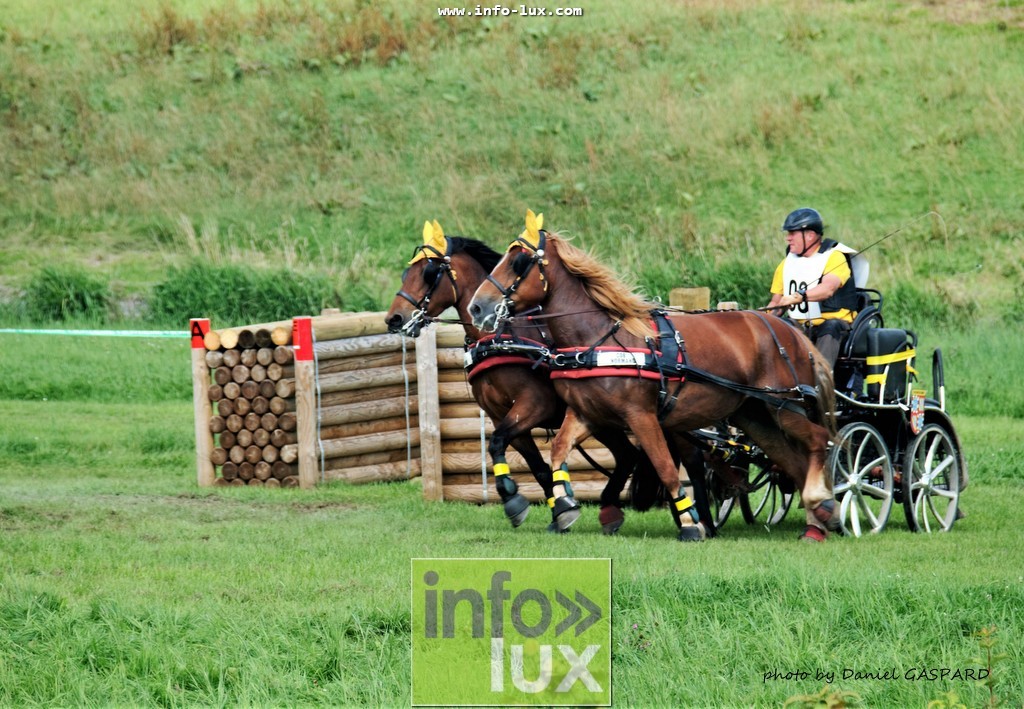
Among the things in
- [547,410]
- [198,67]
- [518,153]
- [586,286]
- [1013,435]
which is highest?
[198,67]

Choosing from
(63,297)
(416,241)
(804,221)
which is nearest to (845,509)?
(804,221)

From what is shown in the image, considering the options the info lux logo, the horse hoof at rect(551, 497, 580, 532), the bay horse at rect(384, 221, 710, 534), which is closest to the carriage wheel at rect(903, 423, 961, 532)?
the bay horse at rect(384, 221, 710, 534)

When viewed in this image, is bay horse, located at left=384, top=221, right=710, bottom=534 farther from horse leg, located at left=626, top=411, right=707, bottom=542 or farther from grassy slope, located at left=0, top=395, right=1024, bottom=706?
horse leg, located at left=626, top=411, right=707, bottom=542

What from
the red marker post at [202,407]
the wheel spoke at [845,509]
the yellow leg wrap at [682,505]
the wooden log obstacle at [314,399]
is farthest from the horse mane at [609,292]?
the red marker post at [202,407]

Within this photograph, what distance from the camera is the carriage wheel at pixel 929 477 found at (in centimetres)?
1161

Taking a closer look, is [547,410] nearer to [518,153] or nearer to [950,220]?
[950,220]

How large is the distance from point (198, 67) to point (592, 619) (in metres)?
27.3

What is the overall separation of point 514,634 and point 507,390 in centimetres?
392

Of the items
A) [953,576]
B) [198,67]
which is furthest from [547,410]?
[198,67]

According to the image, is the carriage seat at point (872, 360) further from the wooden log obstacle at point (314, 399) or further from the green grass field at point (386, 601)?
the wooden log obstacle at point (314, 399)

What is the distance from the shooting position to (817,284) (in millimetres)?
11516

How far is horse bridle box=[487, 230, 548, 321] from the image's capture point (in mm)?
10531

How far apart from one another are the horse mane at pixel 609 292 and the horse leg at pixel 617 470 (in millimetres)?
1002

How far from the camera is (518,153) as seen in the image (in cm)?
2964
